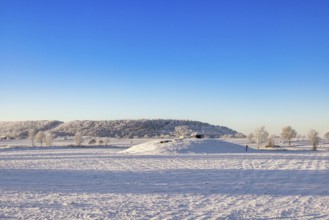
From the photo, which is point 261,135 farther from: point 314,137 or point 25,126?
point 25,126

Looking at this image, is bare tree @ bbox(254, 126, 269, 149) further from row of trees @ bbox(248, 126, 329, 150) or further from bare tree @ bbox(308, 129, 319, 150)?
bare tree @ bbox(308, 129, 319, 150)

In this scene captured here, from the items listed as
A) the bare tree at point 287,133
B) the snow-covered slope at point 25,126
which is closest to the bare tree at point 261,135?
the bare tree at point 287,133

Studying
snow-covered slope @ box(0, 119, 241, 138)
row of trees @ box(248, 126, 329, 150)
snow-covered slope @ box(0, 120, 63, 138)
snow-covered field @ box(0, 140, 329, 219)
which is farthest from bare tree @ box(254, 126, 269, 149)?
snow-covered slope @ box(0, 120, 63, 138)

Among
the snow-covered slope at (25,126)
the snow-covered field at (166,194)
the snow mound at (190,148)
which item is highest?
the snow-covered slope at (25,126)

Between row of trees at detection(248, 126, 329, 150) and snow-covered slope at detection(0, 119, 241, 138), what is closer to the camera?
row of trees at detection(248, 126, 329, 150)

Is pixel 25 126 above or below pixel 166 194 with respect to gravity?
above

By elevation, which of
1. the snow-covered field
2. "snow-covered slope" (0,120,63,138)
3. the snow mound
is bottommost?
the snow-covered field

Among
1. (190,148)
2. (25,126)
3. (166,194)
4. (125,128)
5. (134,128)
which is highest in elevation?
(134,128)

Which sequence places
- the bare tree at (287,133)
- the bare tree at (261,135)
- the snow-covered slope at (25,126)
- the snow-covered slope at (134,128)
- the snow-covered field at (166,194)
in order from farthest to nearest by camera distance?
the snow-covered slope at (25,126) → the snow-covered slope at (134,128) → the bare tree at (287,133) → the bare tree at (261,135) → the snow-covered field at (166,194)

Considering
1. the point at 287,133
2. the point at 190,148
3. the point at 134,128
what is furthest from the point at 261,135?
the point at 134,128

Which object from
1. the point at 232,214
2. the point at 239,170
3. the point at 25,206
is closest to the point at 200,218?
the point at 232,214

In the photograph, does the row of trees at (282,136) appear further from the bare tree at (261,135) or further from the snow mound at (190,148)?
the snow mound at (190,148)

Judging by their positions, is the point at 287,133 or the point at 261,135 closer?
the point at 261,135

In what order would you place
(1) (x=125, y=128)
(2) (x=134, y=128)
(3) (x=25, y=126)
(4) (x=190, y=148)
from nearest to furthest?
1. (4) (x=190, y=148)
2. (2) (x=134, y=128)
3. (1) (x=125, y=128)
4. (3) (x=25, y=126)
